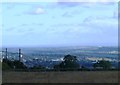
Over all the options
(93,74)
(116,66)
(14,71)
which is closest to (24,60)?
(14,71)

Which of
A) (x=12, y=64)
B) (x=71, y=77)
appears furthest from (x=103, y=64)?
(x=12, y=64)

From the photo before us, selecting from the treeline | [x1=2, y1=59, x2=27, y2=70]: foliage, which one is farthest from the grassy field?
[x1=2, y1=59, x2=27, y2=70]: foliage

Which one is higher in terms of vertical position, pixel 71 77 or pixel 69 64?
pixel 69 64

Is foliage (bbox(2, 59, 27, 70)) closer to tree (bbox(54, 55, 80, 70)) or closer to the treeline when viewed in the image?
the treeline

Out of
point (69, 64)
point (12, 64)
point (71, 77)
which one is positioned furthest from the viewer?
point (12, 64)

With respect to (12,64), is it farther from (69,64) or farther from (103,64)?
(103,64)

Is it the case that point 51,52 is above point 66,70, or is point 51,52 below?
above

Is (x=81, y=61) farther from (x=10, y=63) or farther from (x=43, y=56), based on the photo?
(x=10, y=63)

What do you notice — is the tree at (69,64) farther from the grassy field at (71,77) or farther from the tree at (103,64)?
the tree at (103,64)
